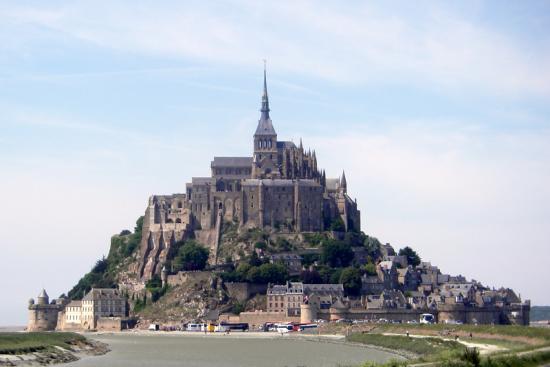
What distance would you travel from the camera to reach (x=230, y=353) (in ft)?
308


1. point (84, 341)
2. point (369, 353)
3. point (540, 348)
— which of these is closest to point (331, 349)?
point (369, 353)

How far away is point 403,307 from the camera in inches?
5197

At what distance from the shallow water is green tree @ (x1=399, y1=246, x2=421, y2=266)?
120 ft

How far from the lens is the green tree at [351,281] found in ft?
445

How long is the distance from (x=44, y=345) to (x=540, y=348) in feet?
126

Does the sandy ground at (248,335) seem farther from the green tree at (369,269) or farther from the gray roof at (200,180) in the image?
the gray roof at (200,180)

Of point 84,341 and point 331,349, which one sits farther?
point 84,341

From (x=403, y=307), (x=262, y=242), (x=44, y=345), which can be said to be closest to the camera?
(x=44, y=345)

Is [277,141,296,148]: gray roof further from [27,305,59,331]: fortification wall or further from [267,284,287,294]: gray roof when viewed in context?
[27,305,59,331]: fortification wall

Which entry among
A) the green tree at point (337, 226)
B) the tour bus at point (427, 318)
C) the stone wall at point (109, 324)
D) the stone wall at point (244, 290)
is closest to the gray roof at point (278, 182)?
the green tree at point (337, 226)

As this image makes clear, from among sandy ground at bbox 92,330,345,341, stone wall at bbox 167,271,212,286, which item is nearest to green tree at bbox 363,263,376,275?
stone wall at bbox 167,271,212,286

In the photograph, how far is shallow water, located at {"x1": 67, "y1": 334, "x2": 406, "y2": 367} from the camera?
8161cm

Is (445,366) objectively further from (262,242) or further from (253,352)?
(262,242)

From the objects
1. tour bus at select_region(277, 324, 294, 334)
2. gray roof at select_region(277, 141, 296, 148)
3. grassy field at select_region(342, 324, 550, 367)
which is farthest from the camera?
gray roof at select_region(277, 141, 296, 148)
